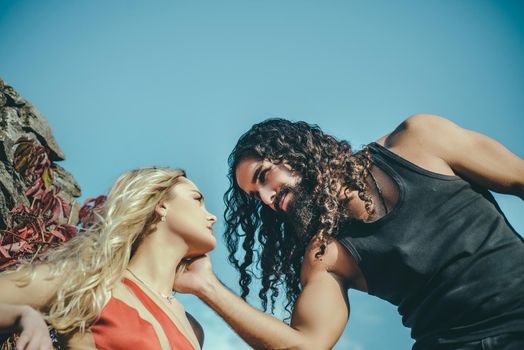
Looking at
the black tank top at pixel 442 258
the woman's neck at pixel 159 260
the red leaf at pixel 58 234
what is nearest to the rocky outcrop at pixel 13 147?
the red leaf at pixel 58 234

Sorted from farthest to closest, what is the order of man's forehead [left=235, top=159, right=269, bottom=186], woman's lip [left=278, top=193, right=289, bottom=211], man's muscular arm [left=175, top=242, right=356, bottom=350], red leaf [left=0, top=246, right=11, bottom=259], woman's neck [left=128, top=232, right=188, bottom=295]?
man's forehead [left=235, top=159, right=269, bottom=186] → woman's lip [left=278, top=193, right=289, bottom=211] → woman's neck [left=128, top=232, right=188, bottom=295] → red leaf [left=0, top=246, right=11, bottom=259] → man's muscular arm [left=175, top=242, right=356, bottom=350]

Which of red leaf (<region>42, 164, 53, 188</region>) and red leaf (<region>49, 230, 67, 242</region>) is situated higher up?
red leaf (<region>42, 164, 53, 188</region>)


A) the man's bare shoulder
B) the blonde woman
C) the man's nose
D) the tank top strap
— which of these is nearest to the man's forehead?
the man's nose

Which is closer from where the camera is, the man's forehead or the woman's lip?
the woman's lip

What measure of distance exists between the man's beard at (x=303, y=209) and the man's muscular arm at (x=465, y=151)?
29.2 inches

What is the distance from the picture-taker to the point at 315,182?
3807 mm

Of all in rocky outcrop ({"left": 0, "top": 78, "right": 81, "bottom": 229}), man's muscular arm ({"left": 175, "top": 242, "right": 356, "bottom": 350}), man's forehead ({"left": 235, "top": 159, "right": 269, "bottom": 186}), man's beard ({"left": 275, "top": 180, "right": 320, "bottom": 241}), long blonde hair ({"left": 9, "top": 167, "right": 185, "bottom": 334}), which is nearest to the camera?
long blonde hair ({"left": 9, "top": 167, "right": 185, "bottom": 334})

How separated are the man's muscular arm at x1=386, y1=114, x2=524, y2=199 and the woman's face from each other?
4.60 ft

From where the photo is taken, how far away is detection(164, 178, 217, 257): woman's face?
132 inches

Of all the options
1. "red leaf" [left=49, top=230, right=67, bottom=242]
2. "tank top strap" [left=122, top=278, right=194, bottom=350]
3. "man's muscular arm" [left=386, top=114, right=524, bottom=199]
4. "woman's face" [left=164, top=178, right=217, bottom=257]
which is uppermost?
"man's muscular arm" [left=386, top=114, right=524, bottom=199]

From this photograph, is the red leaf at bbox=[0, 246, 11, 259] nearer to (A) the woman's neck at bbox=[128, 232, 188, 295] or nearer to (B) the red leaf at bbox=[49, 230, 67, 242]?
(B) the red leaf at bbox=[49, 230, 67, 242]

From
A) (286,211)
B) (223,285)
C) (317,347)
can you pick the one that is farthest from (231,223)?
(317,347)

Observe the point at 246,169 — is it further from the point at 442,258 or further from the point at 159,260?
the point at 442,258

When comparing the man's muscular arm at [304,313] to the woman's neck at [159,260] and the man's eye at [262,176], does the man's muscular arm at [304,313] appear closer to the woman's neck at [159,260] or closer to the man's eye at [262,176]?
the woman's neck at [159,260]
